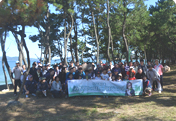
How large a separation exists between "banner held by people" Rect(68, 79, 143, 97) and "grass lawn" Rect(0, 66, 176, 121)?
1.05 ft

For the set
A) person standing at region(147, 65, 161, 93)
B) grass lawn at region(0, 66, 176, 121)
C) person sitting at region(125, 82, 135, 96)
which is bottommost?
grass lawn at region(0, 66, 176, 121)

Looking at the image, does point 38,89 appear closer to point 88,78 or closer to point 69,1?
point 88,78

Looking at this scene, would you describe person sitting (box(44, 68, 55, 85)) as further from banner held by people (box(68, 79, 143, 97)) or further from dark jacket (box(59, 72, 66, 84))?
banner held by people (box(68, 79, 143, 97))

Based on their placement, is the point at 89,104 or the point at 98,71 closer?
the point at 89,104

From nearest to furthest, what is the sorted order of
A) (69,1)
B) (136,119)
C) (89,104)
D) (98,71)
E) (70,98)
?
(136,119)
(89,104)
(70,98)
(98,71)
(69,1)

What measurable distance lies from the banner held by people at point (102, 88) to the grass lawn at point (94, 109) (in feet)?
1.05

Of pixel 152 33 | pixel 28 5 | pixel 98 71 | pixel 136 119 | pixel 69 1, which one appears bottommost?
pixel 136 119

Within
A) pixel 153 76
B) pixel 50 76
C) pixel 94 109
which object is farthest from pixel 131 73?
pixel 50 76

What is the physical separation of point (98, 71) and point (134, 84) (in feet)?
6.91

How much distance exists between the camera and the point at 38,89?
8.65 m

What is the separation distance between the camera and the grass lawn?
5945 mm

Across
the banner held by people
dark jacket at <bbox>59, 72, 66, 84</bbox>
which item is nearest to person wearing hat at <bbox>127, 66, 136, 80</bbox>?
the banner held by people

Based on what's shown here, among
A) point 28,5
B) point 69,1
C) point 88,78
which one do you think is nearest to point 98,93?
point 88,78

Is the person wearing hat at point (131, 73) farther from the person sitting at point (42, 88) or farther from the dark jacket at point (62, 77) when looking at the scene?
the person sitting at point (42, 88)
